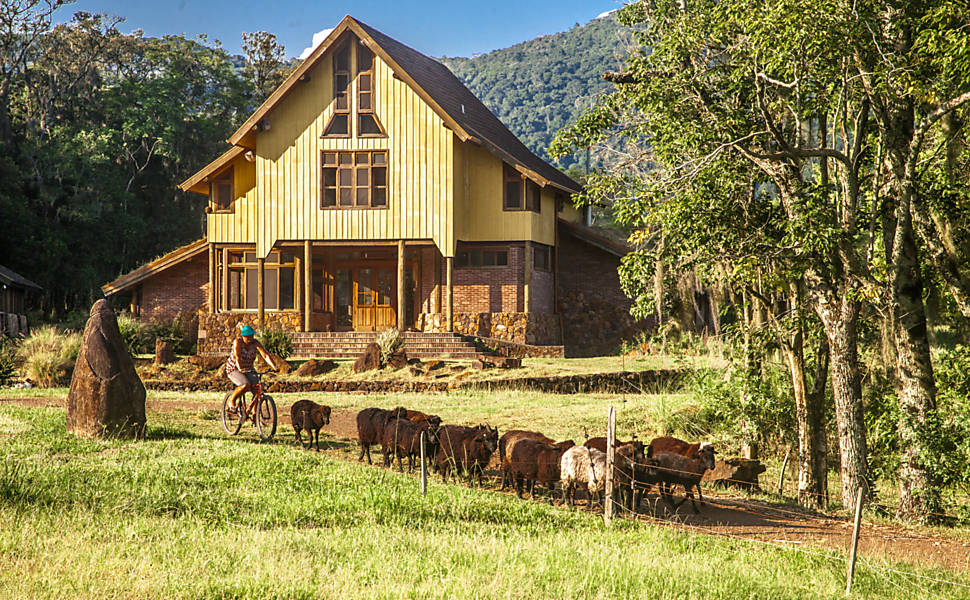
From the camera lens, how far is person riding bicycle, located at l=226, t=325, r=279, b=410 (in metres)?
14.2

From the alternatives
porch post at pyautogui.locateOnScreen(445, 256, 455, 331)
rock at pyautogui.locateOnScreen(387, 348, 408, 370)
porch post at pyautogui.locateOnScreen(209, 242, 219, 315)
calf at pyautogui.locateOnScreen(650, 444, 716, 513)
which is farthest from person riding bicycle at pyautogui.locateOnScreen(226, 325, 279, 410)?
porch post at pyautogui.locateOnScreen(209, 242, 219, 315)

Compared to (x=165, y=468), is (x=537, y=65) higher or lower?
higher

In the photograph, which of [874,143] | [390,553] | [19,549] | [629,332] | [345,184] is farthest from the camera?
[629,332]

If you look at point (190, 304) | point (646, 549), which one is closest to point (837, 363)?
point (646, 549)

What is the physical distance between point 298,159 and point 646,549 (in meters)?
24.4

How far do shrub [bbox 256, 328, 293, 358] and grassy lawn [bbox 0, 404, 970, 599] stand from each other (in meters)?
15.3

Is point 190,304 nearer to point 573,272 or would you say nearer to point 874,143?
point 573,272

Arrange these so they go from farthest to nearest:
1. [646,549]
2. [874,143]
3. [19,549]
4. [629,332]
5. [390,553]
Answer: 1. [629,332]
2. [874,143]
3. [646,549]
4. [390,553]
5. [19,549]

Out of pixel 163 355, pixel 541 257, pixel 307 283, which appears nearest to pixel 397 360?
pixel 307 283

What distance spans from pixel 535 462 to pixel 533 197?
2114 cm

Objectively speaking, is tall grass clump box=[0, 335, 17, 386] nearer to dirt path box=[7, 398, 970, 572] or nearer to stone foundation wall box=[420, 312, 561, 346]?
stone foundation wall box=[420, 312, 561, 346]

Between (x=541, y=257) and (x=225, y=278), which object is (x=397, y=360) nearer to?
(x=541, y=257)

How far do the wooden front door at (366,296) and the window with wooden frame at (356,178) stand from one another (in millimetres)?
3190

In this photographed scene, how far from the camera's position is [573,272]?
3347cm
